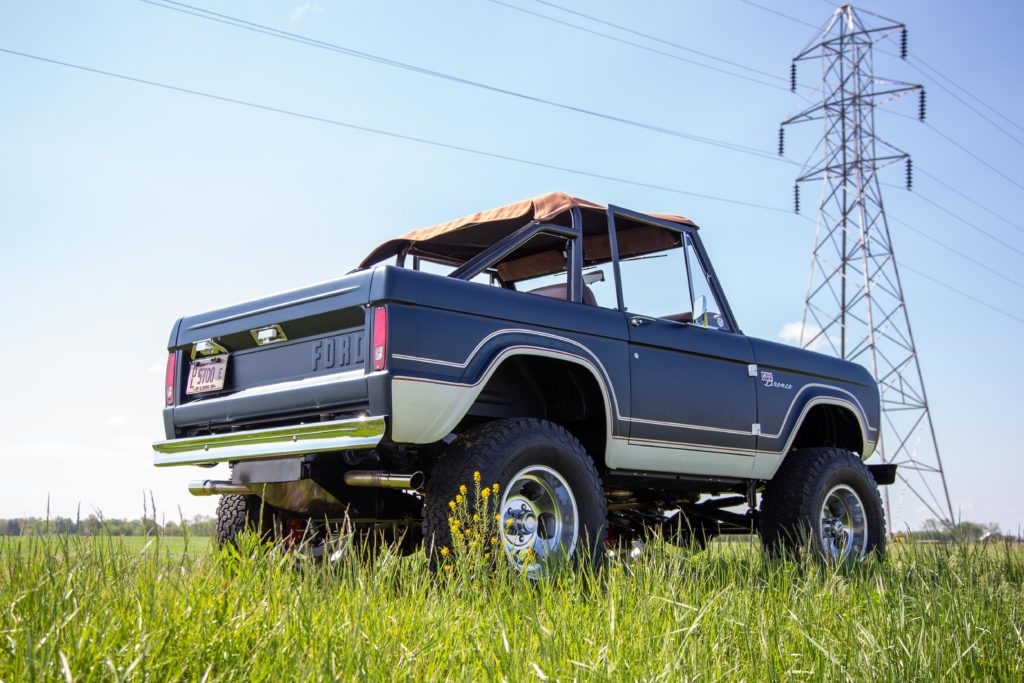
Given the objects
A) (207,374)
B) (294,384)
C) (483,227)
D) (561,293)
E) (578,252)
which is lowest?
(294,384)

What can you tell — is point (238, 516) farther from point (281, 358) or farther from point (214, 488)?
point (281, 358)

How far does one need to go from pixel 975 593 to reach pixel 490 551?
2169 millimetres

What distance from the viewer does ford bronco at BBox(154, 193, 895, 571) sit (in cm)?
439

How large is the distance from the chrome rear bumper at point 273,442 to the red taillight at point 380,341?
0.84 feet

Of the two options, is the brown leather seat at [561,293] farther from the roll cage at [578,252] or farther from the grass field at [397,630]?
the grass field at [397,630]

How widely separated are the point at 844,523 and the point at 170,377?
4.82 m

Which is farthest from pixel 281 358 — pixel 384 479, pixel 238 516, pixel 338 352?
pixel 238 516

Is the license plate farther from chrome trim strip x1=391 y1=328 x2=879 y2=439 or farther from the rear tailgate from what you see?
chrome trim strip x1=391 y1=328 x2=879 y2=439

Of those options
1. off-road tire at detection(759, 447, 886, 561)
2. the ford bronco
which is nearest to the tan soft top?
the ford bronco

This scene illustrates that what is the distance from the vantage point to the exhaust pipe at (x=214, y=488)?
5.04 metres

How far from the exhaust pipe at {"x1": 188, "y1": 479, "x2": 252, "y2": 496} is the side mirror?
9.50ft

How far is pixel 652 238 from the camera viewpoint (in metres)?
6.46

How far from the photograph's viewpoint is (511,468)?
14.7 feet

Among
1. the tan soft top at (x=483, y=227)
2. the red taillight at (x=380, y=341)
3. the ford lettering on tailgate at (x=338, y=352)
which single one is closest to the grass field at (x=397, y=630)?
the red taillight at (x=380, y=341)
